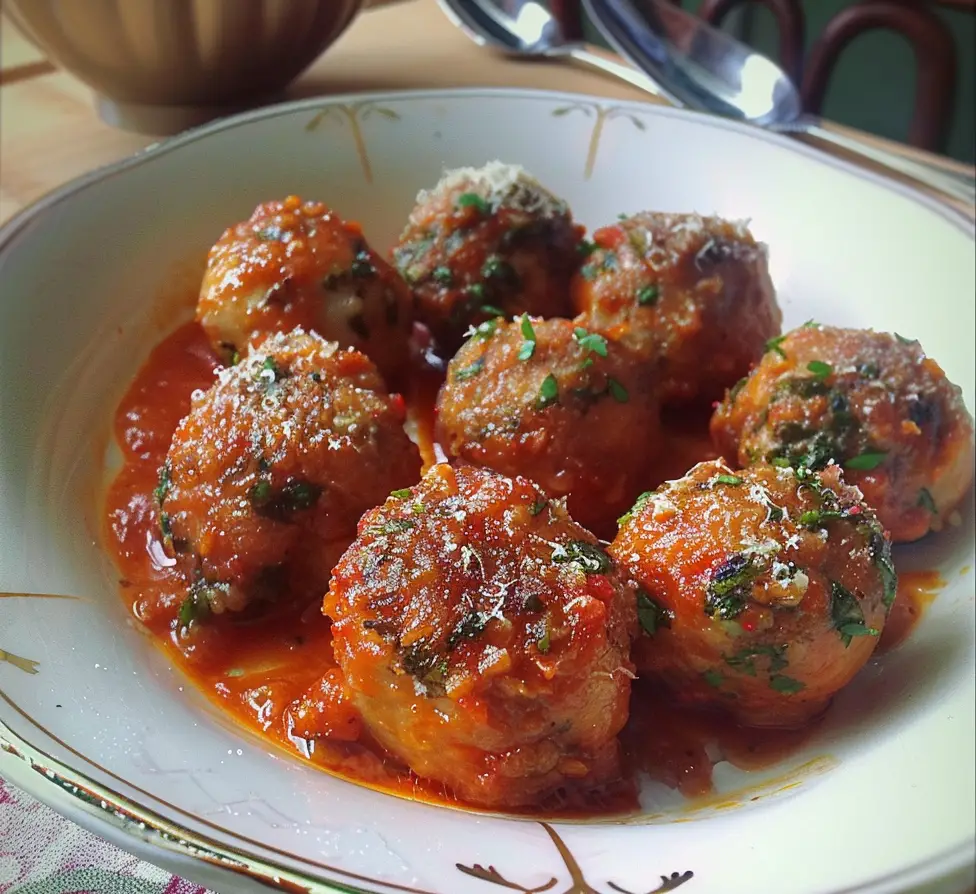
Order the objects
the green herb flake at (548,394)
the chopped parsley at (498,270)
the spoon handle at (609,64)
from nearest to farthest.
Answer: the green herb flake at (548,394)
the chopped parsley at (498,270)
the spoon handle at (609,64)

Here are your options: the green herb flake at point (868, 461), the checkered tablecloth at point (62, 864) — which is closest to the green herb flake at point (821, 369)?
the green herb flake at point (868, 461)

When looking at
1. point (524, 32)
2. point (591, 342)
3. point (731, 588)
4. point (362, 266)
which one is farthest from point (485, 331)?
point (524, 32)

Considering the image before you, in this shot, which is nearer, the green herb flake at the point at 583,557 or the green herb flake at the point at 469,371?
the green herb flake at the point at 583,557

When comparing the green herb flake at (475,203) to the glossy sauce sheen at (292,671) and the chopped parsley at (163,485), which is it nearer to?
the glossy sauce sheen at (292,671)

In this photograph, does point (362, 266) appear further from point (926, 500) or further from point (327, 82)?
point (327, 82)

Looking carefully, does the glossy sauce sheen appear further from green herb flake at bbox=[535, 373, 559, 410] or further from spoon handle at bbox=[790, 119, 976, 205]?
spoon handle at bbox=[790, 119, 976, 205]

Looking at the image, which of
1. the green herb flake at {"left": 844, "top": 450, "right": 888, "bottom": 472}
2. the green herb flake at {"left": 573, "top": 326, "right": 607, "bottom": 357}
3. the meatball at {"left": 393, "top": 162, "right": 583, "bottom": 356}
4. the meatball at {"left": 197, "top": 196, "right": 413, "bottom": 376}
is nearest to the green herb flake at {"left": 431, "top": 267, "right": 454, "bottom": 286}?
the meatball at {"left": 393, "top": 162, "right": 583, "bottom": 356}
